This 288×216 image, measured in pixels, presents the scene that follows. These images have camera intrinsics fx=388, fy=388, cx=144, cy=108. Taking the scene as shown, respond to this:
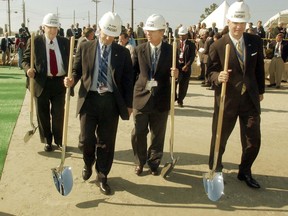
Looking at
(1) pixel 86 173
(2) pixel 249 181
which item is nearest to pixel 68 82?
(1) pixel 86 173

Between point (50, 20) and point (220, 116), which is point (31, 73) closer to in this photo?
point (50, 20)

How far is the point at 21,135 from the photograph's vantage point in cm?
718

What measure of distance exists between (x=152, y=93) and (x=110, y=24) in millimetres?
1189

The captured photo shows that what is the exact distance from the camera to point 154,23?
4945 mm

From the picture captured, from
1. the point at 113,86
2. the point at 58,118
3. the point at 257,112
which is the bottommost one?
the point at 58,118

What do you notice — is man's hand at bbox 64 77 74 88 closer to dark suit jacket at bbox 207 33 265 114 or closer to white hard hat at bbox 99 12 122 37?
white hard hat at bbox 99 12 122 37

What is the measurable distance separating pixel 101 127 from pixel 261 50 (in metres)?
2.24

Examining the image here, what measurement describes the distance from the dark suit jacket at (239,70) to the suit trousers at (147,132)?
94cm

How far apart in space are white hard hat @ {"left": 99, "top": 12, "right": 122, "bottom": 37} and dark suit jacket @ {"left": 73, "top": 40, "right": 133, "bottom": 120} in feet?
0.90

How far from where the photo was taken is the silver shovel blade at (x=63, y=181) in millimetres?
4539

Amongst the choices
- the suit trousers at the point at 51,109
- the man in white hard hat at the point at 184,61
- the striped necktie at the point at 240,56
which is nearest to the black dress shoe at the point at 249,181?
the striped necktie at the point at 240,56

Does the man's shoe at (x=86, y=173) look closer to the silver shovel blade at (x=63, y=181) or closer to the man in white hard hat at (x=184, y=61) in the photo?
the silver shovel blade at (x=63, y=181)

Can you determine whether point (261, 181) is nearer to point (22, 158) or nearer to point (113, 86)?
point (113, 86)

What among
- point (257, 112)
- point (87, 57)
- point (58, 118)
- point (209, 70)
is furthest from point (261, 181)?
point (58, 118)
